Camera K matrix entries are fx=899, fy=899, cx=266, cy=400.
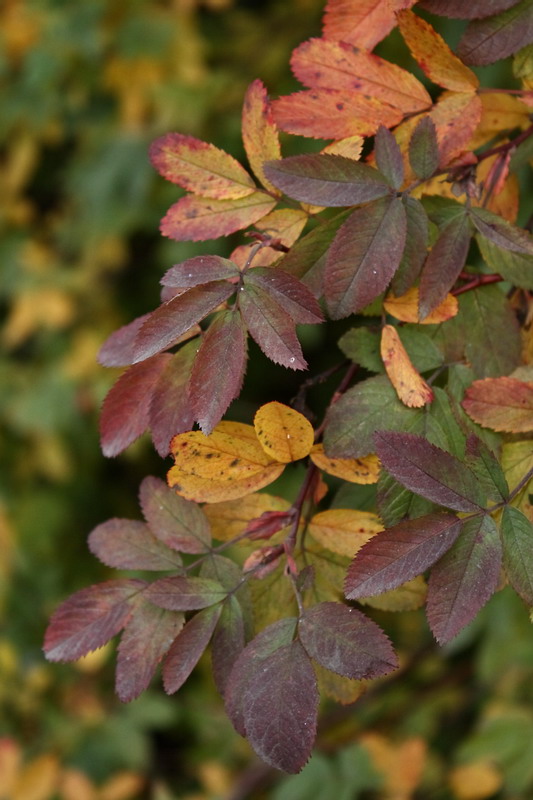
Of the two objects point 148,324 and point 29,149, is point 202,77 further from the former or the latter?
point 148,324

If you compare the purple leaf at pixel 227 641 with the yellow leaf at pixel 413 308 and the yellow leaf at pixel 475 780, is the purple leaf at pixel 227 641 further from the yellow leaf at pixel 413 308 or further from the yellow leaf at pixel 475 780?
the yellow leaf at pixel 475 780

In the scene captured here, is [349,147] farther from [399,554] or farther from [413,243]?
[399,554]

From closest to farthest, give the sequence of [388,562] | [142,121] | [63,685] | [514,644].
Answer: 1. [388,562]
2. [514,644]
3. [63,685]
4. [142,121]

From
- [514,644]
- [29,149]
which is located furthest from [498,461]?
[29,149]

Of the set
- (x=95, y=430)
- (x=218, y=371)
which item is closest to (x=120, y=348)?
(x=218, y=371)

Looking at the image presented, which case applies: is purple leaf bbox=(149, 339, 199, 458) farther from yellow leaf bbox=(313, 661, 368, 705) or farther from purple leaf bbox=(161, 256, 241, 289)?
yellow leaf bbox=(313, 661, 368, 705)
